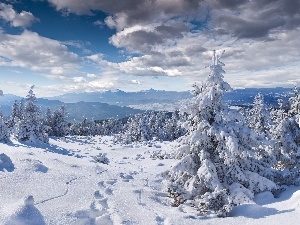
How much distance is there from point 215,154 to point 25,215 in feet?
30.7

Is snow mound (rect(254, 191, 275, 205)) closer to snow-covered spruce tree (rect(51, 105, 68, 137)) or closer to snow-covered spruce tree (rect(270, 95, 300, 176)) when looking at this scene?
snow-covered spruce tree (rect(270, 95, 300, 176))

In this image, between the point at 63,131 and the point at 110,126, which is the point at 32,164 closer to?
the point at 63,131

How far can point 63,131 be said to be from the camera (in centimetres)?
8781

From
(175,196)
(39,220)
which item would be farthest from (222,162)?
(39,220)

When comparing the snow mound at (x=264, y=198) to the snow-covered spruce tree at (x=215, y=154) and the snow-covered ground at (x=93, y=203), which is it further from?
the snow-covered spruce tree at (x=215, y=154)

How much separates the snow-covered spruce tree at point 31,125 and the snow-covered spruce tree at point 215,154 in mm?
34220

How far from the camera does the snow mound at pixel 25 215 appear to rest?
343 inches

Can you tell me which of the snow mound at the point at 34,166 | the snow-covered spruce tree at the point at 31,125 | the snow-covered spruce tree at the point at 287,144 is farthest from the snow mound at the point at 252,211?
the snow-covered spruce tree at the point at 31,125

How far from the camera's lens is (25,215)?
916cm

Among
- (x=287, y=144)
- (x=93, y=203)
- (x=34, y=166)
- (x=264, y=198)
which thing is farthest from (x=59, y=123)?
(x=264, y=198)

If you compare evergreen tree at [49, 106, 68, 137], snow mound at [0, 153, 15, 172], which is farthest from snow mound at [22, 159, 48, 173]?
evergreen tree at [49, 106, 68, 137]

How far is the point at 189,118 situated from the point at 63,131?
78219 mm

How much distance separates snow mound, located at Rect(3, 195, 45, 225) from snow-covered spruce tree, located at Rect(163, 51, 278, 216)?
6.42 m

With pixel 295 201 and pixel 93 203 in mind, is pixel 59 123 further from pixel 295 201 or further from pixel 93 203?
pixel 295 201
